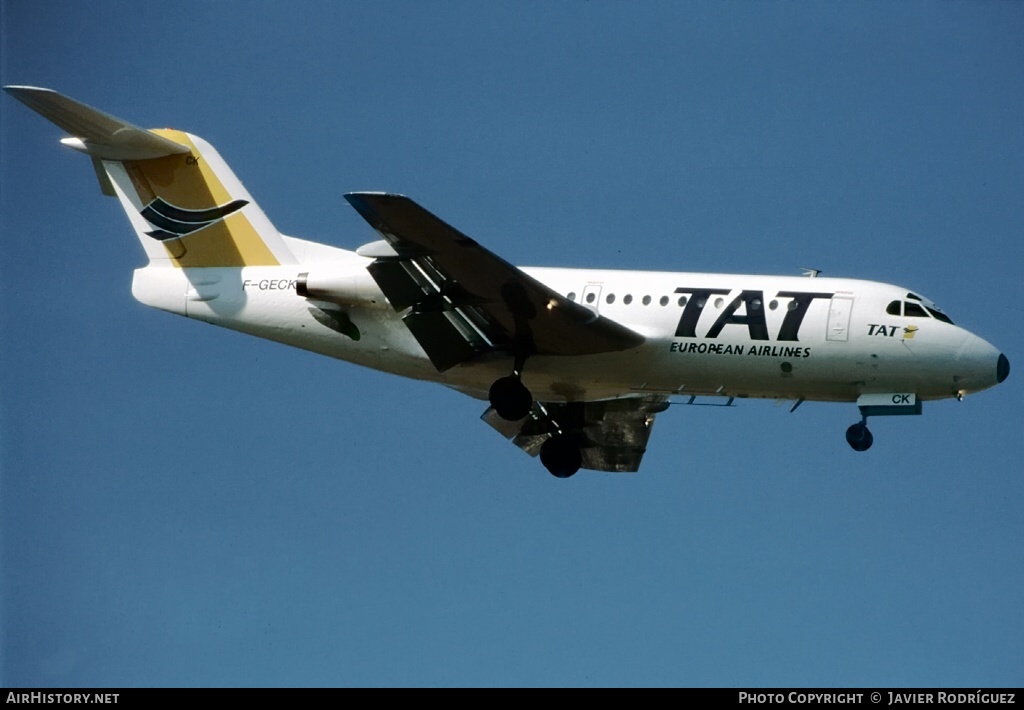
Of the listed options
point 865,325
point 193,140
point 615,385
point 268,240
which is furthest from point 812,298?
point 193,140

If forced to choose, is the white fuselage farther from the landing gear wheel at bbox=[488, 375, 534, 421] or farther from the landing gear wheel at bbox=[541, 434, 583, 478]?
the landing gear wheel at bbox=[541, 434, 583, 478]

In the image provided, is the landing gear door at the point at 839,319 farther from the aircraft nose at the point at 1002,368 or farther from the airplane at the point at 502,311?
the aircraft nose at the point at 1002,368

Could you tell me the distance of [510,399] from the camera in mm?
26797

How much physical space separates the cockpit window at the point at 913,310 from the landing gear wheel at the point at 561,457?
7.04 meters

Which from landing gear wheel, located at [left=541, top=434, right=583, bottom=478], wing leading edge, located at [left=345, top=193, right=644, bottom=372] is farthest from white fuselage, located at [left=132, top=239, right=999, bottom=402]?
landing gear wheel, located at [left=541, top=434, right=583, bottom=478]

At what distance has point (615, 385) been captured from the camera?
27375 mm

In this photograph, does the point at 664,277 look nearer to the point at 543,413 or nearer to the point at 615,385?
the point at 615,385

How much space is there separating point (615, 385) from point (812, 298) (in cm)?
370

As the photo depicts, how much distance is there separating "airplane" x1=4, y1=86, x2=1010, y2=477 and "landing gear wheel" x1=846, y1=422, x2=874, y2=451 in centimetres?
2

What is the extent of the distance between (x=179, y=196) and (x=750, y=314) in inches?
424

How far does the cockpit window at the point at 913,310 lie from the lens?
25.8 meters

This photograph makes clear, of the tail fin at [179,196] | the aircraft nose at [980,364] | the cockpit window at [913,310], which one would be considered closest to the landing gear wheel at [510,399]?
the tail fin at [179,196]
